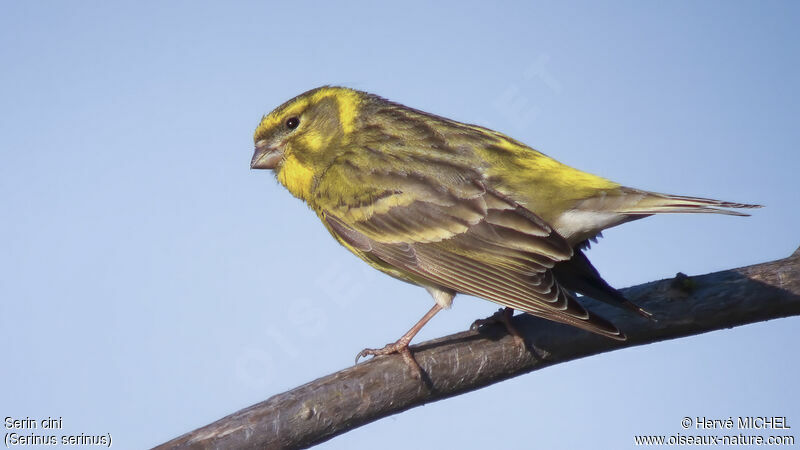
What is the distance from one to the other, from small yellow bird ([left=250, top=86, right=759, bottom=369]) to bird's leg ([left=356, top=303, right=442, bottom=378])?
0.01 metres

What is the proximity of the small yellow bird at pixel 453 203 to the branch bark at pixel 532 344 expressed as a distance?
0.19 metres

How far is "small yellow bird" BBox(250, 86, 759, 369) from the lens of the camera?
5.09 m

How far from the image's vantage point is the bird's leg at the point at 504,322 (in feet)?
17.9

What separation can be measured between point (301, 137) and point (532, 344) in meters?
2.37

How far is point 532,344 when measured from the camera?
547 cm

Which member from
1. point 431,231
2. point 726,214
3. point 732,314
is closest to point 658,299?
point 732,314

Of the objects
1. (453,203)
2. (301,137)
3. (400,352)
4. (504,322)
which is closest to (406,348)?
(400,352)

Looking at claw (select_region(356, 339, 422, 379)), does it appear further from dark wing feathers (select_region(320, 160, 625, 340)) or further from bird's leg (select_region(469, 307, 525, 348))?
bird's leg (select_region(469, 307, 525, 348))

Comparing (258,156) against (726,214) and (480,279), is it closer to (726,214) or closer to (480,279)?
(480,279)

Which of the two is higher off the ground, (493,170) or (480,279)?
(493,170)

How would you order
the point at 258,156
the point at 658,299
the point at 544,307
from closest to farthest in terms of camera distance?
the point at 544,307 → the point at 658,299 → the point at 258,156

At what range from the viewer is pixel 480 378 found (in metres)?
5.32

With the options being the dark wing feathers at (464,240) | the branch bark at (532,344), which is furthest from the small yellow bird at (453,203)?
the branch bark at (532,344)

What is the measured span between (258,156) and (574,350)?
276cm
